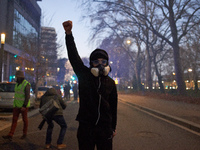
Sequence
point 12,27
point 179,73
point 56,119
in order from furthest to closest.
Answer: point 12,27, point 179,73, point 56,119

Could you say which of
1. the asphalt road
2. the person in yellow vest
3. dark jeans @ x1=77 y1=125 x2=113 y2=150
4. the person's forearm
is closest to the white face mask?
the person's forearm

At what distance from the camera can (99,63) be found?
256cm

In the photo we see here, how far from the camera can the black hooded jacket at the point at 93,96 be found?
2344 millimetres


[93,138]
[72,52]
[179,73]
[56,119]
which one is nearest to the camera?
[93,138]

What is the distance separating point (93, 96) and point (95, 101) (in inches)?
2.4

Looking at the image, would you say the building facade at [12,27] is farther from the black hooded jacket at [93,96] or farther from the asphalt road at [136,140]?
the black hooded jacket at [93,96]

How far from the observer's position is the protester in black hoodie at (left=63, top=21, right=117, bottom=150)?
231cm

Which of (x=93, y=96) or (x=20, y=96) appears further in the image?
(x=20, y=96)

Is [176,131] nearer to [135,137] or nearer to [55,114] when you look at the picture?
[135,137]

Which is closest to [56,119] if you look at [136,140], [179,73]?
[136,140]

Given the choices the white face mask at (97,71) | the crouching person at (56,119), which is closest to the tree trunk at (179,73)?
the crouching person at (56,119)

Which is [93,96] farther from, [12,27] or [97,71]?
[12,27]

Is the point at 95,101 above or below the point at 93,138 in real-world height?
above

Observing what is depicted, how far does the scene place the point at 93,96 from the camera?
2379 millimetres
